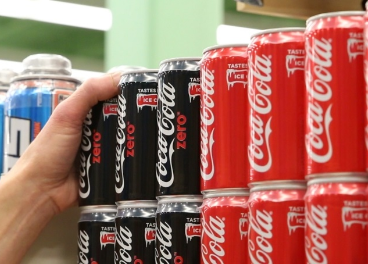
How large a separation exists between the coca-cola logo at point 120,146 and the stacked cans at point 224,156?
0.22 metres

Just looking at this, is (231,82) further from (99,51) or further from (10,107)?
(99,51)

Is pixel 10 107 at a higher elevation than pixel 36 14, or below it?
below

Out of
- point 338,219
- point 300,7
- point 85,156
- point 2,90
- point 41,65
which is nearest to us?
point 338,219

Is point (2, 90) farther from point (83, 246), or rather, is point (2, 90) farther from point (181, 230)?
point (181, 230)

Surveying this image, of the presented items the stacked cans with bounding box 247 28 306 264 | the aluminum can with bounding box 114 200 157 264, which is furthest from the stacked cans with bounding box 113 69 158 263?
the stacked cans with bounding box 247 28 306 264

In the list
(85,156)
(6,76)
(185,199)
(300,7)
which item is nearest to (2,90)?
(6,76)

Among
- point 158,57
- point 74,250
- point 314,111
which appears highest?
point 158,57

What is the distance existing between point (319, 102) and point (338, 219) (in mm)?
152

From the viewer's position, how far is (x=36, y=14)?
612 cm

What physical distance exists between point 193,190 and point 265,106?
0.25 meters

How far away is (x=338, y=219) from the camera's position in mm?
922

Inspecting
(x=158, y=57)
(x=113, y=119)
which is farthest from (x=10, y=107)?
(x=158, y=57)

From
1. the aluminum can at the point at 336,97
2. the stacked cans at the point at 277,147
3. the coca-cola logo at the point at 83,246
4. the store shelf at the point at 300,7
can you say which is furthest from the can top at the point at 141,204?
the store shelf at the point at 300,7

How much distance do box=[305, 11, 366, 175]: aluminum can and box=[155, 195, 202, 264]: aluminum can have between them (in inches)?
11.7
